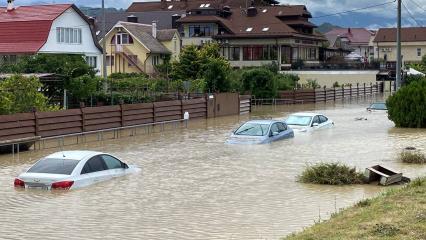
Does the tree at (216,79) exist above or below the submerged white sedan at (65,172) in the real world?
above

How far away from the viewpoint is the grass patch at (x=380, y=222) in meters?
10.7

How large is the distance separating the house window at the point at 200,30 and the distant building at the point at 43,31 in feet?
88.8

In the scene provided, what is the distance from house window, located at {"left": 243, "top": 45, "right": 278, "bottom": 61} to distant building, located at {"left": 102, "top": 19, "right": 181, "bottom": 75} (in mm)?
10831

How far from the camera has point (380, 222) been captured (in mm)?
11680

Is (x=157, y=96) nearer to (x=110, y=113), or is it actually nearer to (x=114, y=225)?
(x=110, y=113)

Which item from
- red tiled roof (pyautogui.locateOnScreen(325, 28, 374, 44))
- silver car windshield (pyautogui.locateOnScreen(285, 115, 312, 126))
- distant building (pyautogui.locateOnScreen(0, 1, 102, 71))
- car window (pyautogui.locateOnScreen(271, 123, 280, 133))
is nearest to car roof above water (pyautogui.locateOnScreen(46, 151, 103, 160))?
car window (pyautogui.locateOnScreen(271, 123, 280, 133))

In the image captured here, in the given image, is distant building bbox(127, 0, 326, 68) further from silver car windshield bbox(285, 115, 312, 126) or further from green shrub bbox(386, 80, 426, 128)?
silver car windshield bbox(285, 115, 312, 126)

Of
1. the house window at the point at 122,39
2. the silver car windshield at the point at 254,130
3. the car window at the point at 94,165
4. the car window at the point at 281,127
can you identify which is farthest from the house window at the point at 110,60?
the car window at the point at 94,165

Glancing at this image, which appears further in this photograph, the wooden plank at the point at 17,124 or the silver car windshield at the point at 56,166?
the wooden plank at the point at 17,124

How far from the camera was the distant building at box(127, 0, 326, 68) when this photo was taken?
93.4 meters

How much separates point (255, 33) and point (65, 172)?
251ft

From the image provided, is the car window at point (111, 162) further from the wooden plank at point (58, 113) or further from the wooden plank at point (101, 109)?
the wooden plank at point (101, 109)

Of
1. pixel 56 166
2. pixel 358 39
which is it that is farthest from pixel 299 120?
pixel 358 39

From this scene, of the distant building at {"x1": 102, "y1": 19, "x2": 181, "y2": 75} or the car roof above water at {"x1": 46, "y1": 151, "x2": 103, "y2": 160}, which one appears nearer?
the car roof above water at {"x1": 46, "y1": 151, "x2": 103, "y2": 160}
